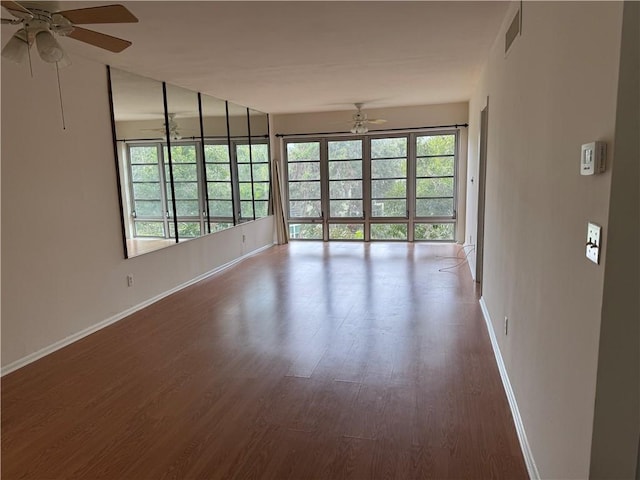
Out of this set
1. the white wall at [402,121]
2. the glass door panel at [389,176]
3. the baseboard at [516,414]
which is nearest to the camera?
the baseboard at [516,414]

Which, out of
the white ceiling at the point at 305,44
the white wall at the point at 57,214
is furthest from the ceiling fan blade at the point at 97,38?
the white wall at the point at 57,214

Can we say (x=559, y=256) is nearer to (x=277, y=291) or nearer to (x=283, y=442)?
(x=283, y=442)

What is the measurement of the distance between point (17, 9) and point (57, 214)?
1.90 m

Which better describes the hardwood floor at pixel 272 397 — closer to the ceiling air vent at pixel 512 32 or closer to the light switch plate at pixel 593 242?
the light switch plate at pixel 593 242

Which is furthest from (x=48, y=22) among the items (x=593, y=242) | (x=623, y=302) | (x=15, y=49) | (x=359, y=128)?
(x=359, y=128)

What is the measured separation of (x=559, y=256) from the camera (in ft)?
5.28

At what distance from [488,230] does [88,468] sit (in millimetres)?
3668

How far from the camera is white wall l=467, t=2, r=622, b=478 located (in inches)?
48.0

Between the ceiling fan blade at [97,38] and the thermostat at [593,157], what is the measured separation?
8.63ft

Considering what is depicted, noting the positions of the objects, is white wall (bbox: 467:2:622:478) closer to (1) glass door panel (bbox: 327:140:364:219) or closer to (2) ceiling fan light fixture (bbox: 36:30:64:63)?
(2) ceiling fan light fixture (bbox: 36:30:64:63)

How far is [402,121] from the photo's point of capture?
8.01 m

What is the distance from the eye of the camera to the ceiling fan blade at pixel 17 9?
2070mm

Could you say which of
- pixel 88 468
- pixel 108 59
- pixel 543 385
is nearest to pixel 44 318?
pixel 88 468

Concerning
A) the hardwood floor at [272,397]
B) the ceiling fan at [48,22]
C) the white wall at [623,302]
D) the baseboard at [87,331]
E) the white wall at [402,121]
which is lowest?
the hardwood floor at [272,397]
